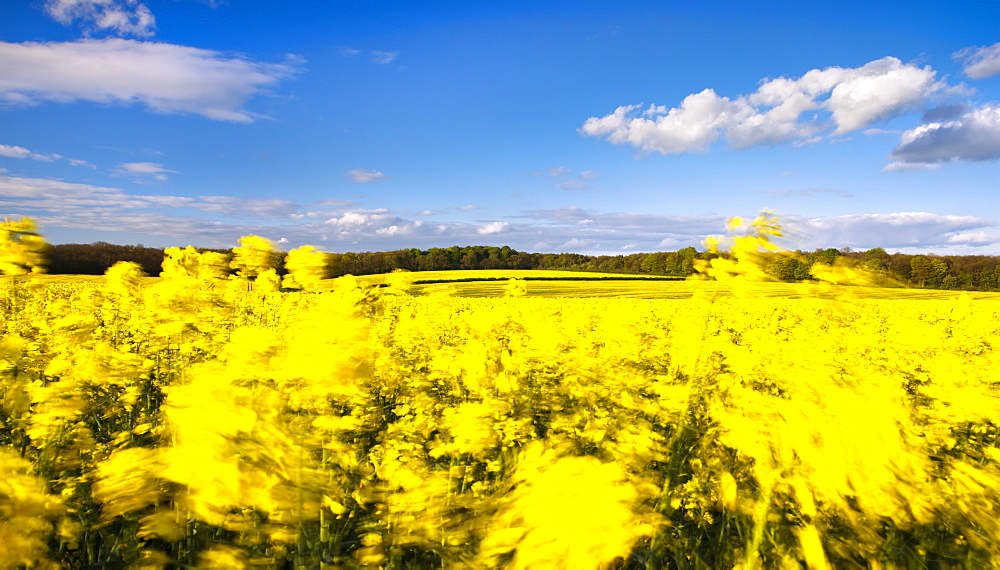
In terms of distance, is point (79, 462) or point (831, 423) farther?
point (79, 462)

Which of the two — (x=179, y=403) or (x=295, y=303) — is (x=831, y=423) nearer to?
(x=179, y=403)

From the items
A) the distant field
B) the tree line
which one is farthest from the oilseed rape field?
the distant field

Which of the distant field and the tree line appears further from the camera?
the distant field

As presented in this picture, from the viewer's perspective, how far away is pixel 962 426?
12.5 feet

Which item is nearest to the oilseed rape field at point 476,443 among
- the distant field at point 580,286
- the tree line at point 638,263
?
the tree line at point 638,263

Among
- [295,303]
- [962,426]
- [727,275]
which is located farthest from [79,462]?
[962,426]

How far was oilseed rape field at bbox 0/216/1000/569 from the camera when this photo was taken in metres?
1.95

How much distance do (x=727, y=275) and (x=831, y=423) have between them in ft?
5.39

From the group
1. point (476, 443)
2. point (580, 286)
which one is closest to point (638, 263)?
point (580, 286)

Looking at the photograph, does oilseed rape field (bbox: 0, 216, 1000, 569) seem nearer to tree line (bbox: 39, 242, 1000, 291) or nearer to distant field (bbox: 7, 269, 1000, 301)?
tree line (bbox: 39, 242, 1000, 291)

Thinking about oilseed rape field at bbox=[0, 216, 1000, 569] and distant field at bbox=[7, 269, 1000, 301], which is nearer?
oilseed rape field at bbox=[0, 216, 1000, 569]

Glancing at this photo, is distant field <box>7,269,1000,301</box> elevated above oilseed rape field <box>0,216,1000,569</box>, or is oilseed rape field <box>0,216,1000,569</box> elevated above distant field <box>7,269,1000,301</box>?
oilseed rape field <box>0,216,1000,569</box>

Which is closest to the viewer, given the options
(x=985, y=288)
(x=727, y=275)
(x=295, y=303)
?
(x=727, y=275)

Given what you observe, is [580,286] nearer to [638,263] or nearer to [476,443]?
[638,263]
